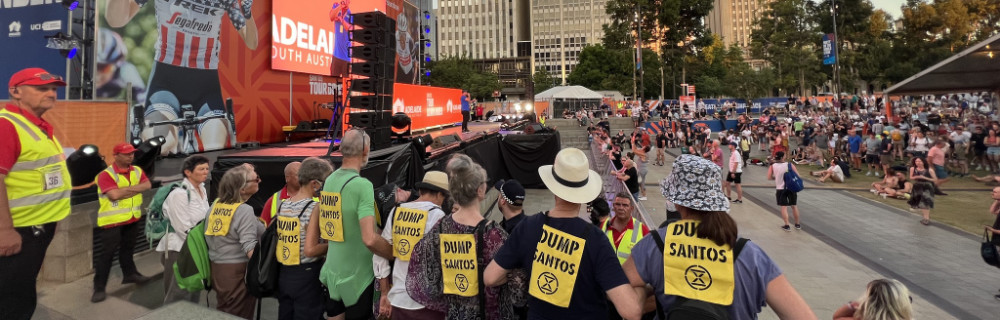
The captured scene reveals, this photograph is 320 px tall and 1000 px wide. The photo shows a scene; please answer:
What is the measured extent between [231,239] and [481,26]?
12099 cm

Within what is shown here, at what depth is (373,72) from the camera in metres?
8.33

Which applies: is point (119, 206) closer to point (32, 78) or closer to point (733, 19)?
point (32, 78)

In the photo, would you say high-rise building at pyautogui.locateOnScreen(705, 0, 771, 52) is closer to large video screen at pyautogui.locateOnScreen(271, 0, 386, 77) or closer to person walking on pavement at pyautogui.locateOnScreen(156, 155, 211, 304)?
large video screen at pyautogui.locateOnScreen(271, 0, 386, 77)

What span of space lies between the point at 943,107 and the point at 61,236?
1648 inches

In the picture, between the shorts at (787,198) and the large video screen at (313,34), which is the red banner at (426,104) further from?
the shorts at (787,198)

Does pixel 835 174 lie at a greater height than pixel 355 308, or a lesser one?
greater

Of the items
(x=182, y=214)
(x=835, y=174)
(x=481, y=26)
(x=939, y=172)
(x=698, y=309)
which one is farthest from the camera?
(x=481, y=26)

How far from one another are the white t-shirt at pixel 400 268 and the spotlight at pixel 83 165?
16.9 ft

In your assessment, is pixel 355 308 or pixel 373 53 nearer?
pixel 355 308

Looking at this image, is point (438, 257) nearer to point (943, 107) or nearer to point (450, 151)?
point (450, 151)

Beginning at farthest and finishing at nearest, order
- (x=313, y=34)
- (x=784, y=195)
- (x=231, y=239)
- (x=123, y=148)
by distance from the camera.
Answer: (x=313, y=34) → (x=784, y=195) → (x=123, y=148) → (x=231, y=239)

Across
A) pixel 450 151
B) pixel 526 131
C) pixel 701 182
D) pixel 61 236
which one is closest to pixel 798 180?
pixel 450 151

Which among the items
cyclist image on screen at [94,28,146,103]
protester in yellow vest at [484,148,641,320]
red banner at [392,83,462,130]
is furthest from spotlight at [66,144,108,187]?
protester in yellow vest at [484,148,641,320]

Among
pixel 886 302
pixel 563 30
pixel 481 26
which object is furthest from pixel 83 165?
pixel 481 26
